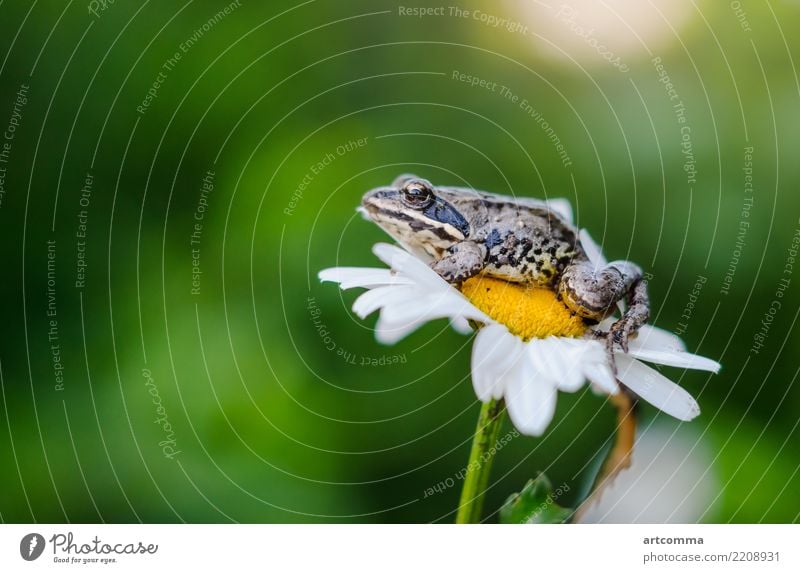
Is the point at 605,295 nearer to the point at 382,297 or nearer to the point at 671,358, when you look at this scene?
the point at 671,358

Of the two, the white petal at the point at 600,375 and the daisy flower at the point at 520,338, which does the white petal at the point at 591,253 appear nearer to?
the daisy flower at the point at 520,338

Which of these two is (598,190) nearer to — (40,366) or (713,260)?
(713,260)
